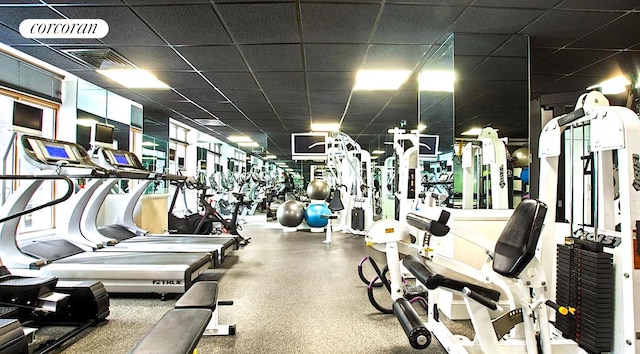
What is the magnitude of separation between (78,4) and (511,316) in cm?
393

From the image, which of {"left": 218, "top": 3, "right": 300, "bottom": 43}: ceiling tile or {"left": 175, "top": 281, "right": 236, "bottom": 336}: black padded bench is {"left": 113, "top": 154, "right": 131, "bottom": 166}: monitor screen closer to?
{"left": 218, "top": 3, "right": 300, "bottom": 43}: ceiling tile

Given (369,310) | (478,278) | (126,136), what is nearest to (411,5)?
(478,278)

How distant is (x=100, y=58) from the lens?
427cm

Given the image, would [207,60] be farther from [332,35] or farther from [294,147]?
[294,147]

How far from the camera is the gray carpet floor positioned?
7.84 feet

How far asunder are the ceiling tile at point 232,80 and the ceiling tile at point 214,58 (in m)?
0.20

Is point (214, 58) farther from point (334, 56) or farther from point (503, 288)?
point (503, 288)

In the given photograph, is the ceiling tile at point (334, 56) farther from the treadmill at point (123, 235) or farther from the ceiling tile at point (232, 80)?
the treadmill at point (123, 235)

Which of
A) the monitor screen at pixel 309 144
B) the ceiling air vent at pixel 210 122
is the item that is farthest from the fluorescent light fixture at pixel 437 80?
the ceiling air vent at pixel 210 122

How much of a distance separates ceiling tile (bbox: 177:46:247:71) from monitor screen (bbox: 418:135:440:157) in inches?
108

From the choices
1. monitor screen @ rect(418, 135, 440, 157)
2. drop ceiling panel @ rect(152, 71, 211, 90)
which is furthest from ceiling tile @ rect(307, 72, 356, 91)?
drop ceiling panel @ rect(152, 71, 211, 90)

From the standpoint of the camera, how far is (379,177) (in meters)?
10.9

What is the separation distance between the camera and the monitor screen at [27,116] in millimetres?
4555

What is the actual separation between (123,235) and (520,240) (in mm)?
4995
